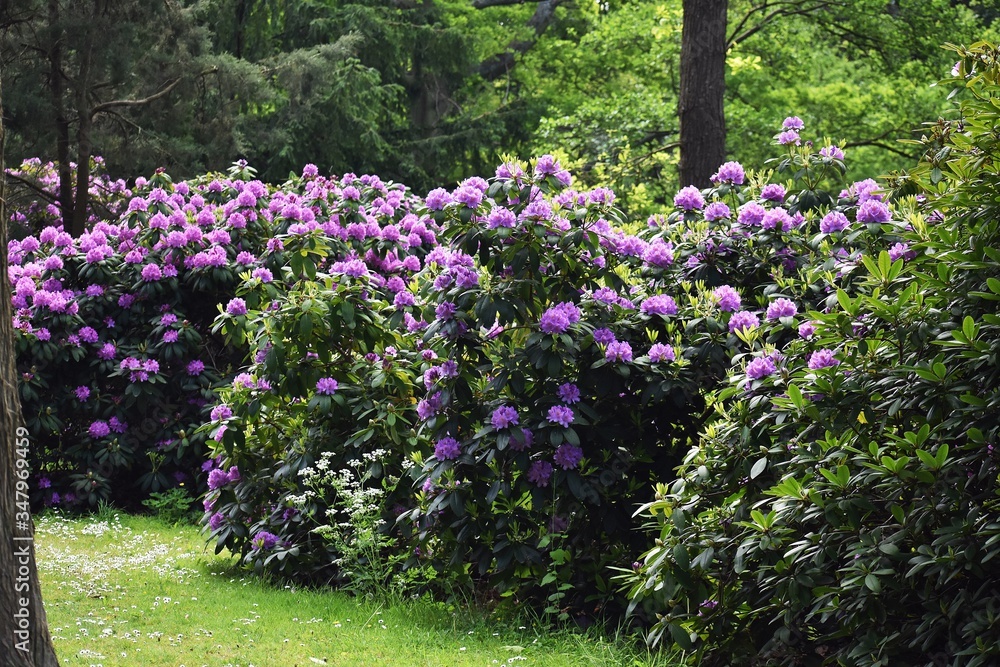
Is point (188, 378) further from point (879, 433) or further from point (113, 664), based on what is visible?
point (879, 433)

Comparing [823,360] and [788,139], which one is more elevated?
[788,139]

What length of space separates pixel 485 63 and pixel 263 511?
18096 mm

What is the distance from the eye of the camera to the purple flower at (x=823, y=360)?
3621 millimetres

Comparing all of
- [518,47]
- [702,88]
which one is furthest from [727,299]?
[518,47]

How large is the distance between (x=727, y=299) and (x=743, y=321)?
23 cm

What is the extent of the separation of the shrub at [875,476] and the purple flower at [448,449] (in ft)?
3.57

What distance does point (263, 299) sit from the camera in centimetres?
681

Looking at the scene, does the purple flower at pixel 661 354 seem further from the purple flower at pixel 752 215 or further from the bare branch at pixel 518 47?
the bare branch at pixel 518 47

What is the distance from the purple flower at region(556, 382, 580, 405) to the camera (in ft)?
15.0

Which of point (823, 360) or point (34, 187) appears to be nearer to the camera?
point (823, 360)

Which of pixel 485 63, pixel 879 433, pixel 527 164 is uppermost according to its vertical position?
pixel 485 63

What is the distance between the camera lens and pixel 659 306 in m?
4.72

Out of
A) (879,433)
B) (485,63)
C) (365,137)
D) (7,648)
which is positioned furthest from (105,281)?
(485,63)

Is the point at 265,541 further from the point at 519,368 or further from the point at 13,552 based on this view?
the point at 13,552
